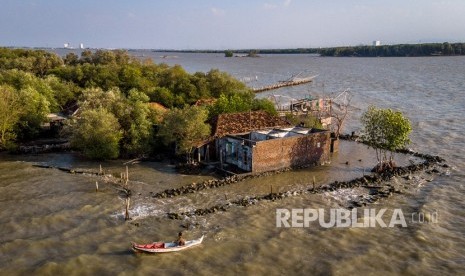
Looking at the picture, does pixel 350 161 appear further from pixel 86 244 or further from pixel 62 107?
pixel 62 107

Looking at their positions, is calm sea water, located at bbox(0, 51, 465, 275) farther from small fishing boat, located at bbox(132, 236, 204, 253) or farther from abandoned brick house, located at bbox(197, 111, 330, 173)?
abandoned brick house, located at bbox(197, 111, 330, 173)

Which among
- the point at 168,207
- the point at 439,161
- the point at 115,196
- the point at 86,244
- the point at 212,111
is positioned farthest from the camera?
the point at 212,111

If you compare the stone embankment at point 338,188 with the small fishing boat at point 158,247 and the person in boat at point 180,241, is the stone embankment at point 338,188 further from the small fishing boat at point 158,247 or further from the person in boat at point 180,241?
the small fishing boat at point 158,247

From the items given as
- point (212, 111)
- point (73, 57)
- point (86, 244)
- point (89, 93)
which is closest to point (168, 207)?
point (86, 244)

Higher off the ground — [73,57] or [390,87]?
[73,57]

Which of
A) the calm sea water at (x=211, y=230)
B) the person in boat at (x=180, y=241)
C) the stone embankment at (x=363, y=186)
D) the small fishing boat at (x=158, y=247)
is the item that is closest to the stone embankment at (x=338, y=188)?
the stone embankment at (x=363, y=186)

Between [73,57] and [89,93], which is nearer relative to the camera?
[89,93]
